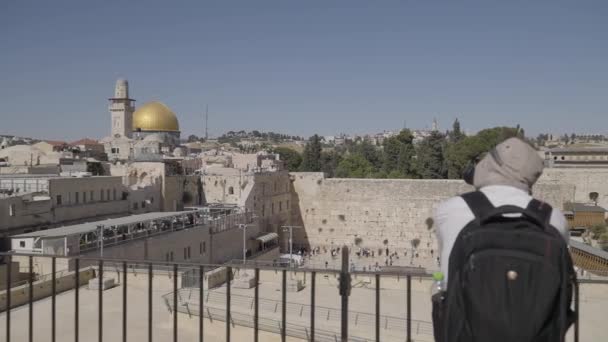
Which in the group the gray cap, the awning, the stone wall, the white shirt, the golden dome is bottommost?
the awning

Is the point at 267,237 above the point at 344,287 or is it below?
below

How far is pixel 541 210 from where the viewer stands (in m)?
1.87

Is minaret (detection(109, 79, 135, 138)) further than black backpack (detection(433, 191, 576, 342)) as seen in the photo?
Yes

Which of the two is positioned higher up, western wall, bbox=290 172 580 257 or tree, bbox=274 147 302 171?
tree, bbox=274 147 302 171

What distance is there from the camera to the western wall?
28.2 metres

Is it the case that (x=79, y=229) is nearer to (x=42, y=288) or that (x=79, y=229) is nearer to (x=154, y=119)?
(x=42, y=288)

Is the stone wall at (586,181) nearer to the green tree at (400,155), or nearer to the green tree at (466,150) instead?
the green tree at (466,150)

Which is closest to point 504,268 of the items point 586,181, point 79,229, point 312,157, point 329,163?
point 79,229

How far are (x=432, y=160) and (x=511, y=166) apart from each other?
36410 mm

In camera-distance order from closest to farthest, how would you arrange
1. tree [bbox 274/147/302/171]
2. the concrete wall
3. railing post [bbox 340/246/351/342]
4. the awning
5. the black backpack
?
the black backpack < railing post [bbox 340/246/351/342] < the concrete wall < the awning < tree [bbox 274/147/302/171]

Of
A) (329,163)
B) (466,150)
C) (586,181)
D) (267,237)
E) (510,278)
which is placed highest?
(466,150)

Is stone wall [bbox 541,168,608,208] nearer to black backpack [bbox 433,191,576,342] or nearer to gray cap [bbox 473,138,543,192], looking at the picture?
gray cap [bbox 473,138,543,192]

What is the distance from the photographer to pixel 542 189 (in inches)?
1099

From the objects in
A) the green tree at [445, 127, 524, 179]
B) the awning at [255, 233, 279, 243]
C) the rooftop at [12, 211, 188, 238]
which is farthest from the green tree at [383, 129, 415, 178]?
the rooftop at [12, 211, 188, 238]
